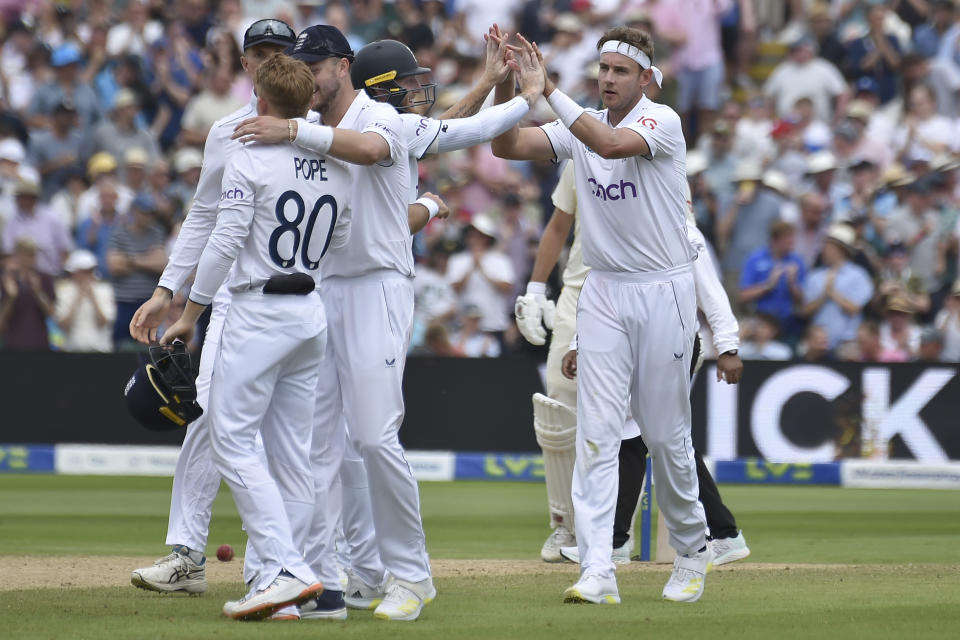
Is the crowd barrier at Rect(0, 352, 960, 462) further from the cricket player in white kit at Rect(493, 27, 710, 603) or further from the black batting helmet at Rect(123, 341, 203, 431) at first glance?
the black batting helmet at Rect(123, 341, 203, 431)

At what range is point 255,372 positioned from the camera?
6.49 m

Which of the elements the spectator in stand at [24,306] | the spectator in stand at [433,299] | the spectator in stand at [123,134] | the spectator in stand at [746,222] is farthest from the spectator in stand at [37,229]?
the spectator in stand at [746,222]

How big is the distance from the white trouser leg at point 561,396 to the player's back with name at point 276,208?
287 cm

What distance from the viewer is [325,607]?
22.2ft

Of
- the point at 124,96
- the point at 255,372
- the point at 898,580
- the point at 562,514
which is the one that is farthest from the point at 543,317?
the point at 124,96

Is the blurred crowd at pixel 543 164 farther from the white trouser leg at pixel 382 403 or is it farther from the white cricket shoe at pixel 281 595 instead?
the white cricket shoe at pixel 281 595

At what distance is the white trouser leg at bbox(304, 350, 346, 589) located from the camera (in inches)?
272

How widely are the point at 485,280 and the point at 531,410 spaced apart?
5.70 feet

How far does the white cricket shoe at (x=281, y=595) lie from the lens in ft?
21.0

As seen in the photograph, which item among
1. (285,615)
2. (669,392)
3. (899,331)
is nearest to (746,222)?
(899,331)

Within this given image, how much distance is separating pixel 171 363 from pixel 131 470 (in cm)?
817

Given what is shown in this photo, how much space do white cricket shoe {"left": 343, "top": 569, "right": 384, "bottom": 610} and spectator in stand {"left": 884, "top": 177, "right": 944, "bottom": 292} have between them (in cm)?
907

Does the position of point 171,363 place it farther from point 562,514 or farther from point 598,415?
point 562,514

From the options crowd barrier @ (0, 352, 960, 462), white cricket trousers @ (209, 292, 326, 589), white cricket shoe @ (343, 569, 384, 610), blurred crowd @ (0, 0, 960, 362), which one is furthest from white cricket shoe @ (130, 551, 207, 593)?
blurred crowd @ (0, 0, 960, 362)
